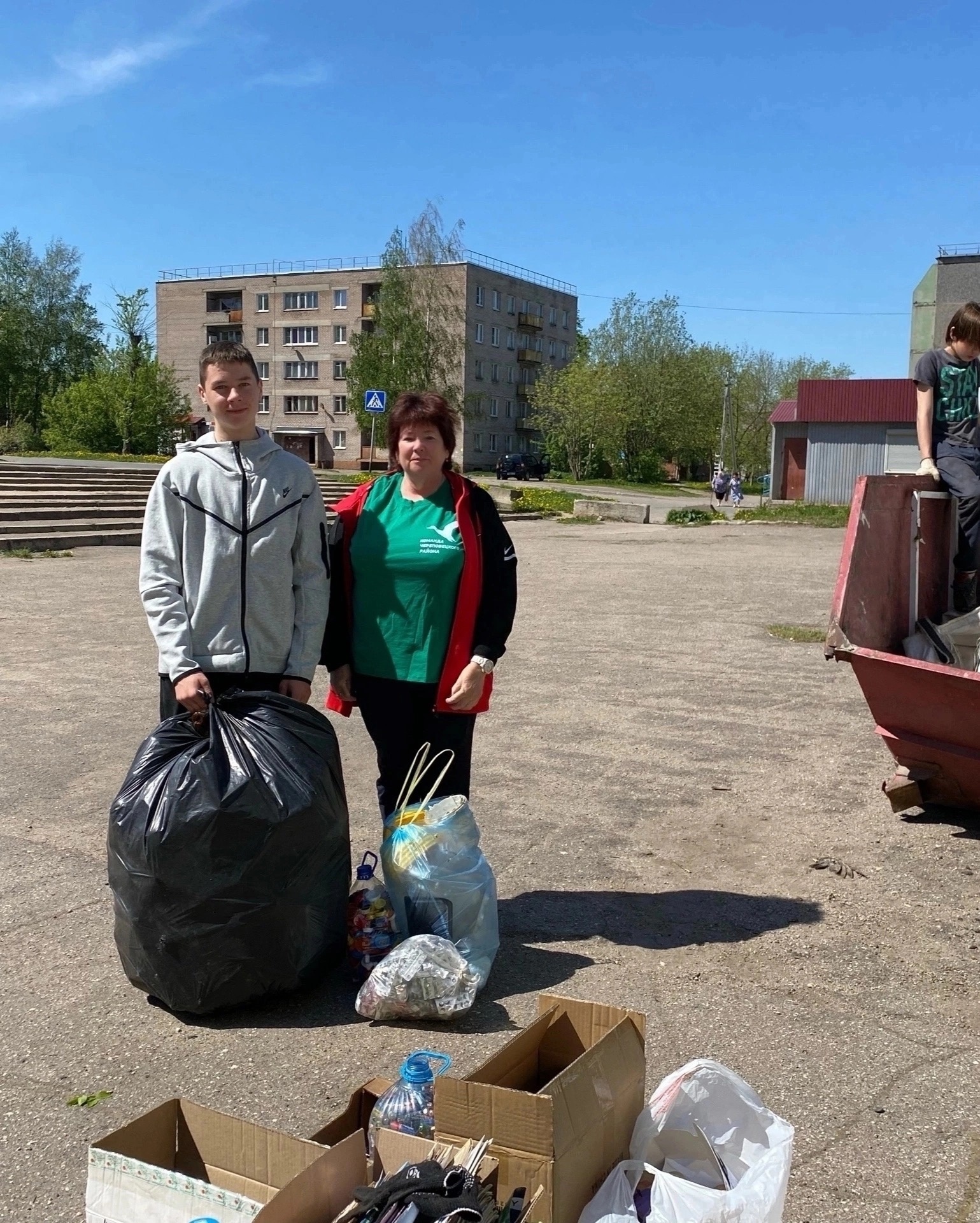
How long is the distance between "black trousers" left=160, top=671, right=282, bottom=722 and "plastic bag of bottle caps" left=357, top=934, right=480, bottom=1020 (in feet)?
2.99

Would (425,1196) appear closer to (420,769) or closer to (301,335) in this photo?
(420,769)

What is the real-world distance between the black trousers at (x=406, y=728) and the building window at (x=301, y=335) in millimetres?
80851

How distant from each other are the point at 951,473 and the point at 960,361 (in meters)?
0.57

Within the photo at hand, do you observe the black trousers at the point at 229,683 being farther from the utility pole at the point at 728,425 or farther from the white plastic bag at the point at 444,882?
the utility pole at the point at 728,425

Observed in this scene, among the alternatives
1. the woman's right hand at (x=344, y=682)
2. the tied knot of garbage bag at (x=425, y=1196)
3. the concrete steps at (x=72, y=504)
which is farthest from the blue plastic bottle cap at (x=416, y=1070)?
the concrete steps at (x=72, y=504)

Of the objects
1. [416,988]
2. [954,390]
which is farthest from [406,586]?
[954,390]

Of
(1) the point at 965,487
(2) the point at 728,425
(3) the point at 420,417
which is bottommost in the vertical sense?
(1) the point at 965,487

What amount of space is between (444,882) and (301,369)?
8242cm

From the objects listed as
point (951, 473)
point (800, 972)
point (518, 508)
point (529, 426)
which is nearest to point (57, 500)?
point (518, 508)

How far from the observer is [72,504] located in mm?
22969

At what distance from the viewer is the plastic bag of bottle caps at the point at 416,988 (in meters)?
3.44

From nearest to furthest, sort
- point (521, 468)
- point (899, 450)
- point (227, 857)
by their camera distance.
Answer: point (227, 857), point (899, 450), point (521, 468)

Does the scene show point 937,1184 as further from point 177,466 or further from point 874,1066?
point 177,466

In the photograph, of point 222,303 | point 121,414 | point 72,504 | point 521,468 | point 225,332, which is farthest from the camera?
point 225,332
